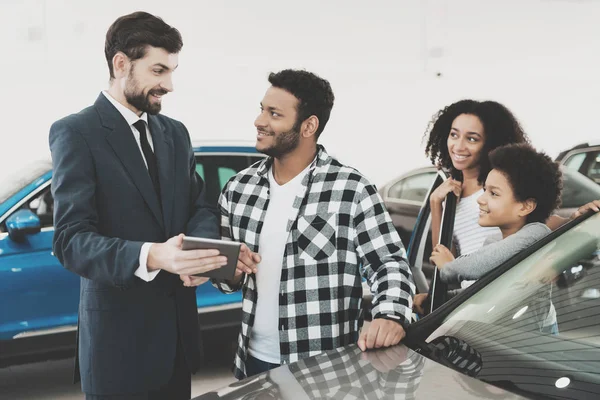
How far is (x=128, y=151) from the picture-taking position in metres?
1.71

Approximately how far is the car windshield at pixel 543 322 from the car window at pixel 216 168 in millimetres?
2118

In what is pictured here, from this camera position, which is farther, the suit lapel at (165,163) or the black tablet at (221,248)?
the suit lapel at (165,163)

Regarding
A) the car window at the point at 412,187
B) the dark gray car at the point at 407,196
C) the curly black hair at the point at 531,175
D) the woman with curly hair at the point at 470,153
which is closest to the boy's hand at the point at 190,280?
the woman with curly hair at the point at 470,153

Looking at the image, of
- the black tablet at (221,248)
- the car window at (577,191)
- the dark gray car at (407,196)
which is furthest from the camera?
the dark gray car at (407,196)

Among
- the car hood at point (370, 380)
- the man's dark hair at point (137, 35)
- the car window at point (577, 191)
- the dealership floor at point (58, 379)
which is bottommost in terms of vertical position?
the dealership floor at point (58, 379)

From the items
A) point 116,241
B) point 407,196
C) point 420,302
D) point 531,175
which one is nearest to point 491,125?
point 531,175

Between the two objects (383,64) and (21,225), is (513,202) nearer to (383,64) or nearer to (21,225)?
(21,225)

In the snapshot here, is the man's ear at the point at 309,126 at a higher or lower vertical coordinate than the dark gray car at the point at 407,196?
higher

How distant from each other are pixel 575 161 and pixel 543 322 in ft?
7.64

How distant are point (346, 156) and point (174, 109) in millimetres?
1288

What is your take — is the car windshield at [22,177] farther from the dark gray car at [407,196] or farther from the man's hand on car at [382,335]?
the man's hand on car at [382,335]

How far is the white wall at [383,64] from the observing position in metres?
4.05

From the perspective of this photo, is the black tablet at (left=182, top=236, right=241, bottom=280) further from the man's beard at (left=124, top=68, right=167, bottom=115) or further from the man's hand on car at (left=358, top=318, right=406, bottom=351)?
the man's beard at (left=124, top=68, right=167, bottom=115)

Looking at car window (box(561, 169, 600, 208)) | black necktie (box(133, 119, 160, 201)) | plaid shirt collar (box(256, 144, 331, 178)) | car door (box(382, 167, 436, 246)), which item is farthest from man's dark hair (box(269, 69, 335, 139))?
car door (box(382, 167, 436, 246))
